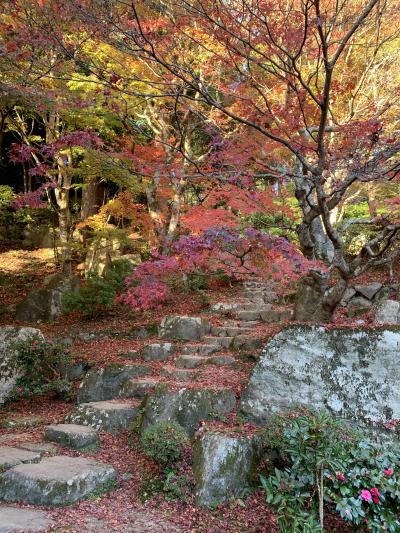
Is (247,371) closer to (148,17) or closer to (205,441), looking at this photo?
(205,441)

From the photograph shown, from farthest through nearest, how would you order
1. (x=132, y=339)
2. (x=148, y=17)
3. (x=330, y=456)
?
(x=132, y=339), (x=148, y=17), (x=330, y=456)

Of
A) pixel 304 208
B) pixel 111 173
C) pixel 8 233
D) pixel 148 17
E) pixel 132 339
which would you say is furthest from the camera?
pixel 8 233

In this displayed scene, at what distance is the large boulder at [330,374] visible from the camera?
14.8 feet

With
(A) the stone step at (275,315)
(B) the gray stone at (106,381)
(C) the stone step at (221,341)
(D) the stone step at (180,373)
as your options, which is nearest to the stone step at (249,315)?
(A) the stone step at (275,315)

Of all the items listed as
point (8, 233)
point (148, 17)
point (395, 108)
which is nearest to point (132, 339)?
point (148, 17)

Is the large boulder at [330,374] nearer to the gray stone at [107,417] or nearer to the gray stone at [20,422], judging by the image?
the gray stone at [107,417]

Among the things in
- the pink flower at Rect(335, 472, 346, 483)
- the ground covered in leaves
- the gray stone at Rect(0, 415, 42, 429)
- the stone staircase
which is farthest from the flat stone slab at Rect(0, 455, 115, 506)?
the pink flower at Rect(335, 472, 346, 483)

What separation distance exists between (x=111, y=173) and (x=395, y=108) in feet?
21.1

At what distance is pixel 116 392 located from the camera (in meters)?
6.14

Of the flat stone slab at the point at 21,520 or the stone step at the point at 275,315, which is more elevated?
the stone step at the point at 275,315

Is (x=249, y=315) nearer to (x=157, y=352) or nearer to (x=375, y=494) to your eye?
(x=157, y=352)

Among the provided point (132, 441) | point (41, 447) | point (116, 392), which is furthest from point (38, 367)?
point (132, 441)

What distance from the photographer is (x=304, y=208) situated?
6047 millimetres

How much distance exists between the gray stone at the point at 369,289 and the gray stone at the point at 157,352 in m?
4.14
